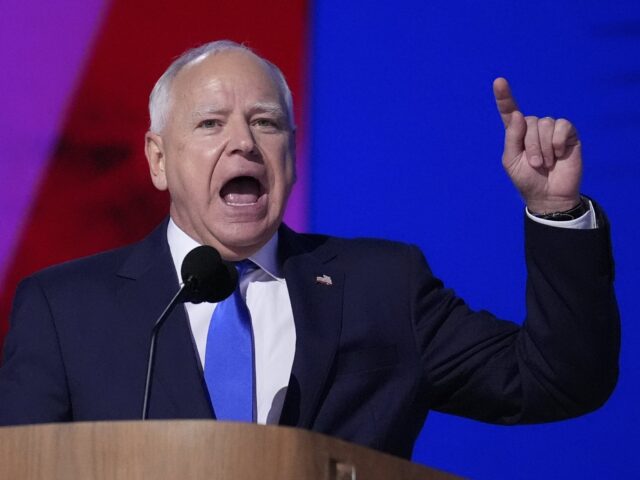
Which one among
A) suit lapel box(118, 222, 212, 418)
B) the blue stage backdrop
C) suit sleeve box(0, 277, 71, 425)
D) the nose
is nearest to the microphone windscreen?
suit lapel box(118, 222, 212, 418)

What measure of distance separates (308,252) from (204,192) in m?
0.20

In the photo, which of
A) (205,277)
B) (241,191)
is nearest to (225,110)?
(241,191)

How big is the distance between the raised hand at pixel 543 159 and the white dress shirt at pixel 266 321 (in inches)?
17.5

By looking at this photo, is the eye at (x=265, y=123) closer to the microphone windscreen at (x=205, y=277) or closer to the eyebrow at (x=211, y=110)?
the eyebrow at (x=211, y=110)

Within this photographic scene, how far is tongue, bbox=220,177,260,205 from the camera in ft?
7.53

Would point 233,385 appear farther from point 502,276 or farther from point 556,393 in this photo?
point 502,276

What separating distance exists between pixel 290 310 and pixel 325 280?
8 cm

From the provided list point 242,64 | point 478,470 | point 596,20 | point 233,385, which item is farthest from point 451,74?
point 233,385

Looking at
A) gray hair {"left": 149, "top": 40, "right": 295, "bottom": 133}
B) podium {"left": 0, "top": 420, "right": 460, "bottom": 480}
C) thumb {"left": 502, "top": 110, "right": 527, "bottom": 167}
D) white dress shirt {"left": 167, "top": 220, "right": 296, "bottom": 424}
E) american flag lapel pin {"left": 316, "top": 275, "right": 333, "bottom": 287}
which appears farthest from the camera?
gray hair {"left": 149, "top": 40, "right": 295, "bottom": 133}

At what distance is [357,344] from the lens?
2.17 metres

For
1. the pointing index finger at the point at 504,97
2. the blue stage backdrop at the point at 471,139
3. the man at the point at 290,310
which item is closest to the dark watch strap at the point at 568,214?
the man at the point at 290,310

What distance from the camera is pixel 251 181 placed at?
7.57 ft

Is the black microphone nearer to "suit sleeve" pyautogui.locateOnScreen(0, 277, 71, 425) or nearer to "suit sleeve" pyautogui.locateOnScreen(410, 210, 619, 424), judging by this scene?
"suit sleeve" pyautogui.locateOnScreen(0, 277, 71, 425)

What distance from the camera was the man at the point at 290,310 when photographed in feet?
6.65
